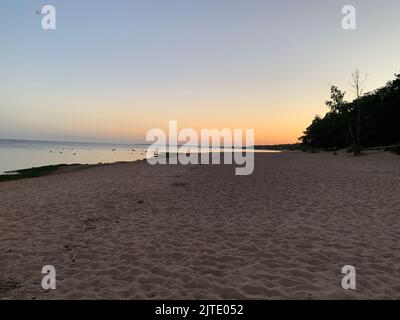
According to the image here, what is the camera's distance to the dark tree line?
46.6m

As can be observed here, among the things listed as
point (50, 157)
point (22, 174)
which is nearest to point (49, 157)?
point (50, 157)

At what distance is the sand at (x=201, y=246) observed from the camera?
483 cm

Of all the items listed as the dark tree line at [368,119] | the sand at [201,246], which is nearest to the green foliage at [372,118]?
the dark tree line at [368,119]

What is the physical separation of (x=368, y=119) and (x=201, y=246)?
56898 mm

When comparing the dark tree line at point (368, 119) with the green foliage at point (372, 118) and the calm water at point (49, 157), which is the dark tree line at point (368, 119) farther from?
the calm water at point (49, 157)

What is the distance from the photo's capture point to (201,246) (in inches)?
268

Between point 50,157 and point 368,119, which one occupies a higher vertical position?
point 368,119

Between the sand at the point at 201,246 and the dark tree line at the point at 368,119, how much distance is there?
39.0 meters

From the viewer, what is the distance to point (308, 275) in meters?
5.29

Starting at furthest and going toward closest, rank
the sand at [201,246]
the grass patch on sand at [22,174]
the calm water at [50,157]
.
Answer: the calm water at [50,157] → the grass patch on sand at [22,174] → the sand at [201,246]

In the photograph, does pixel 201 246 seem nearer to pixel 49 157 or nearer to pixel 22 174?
pixel 22 174
